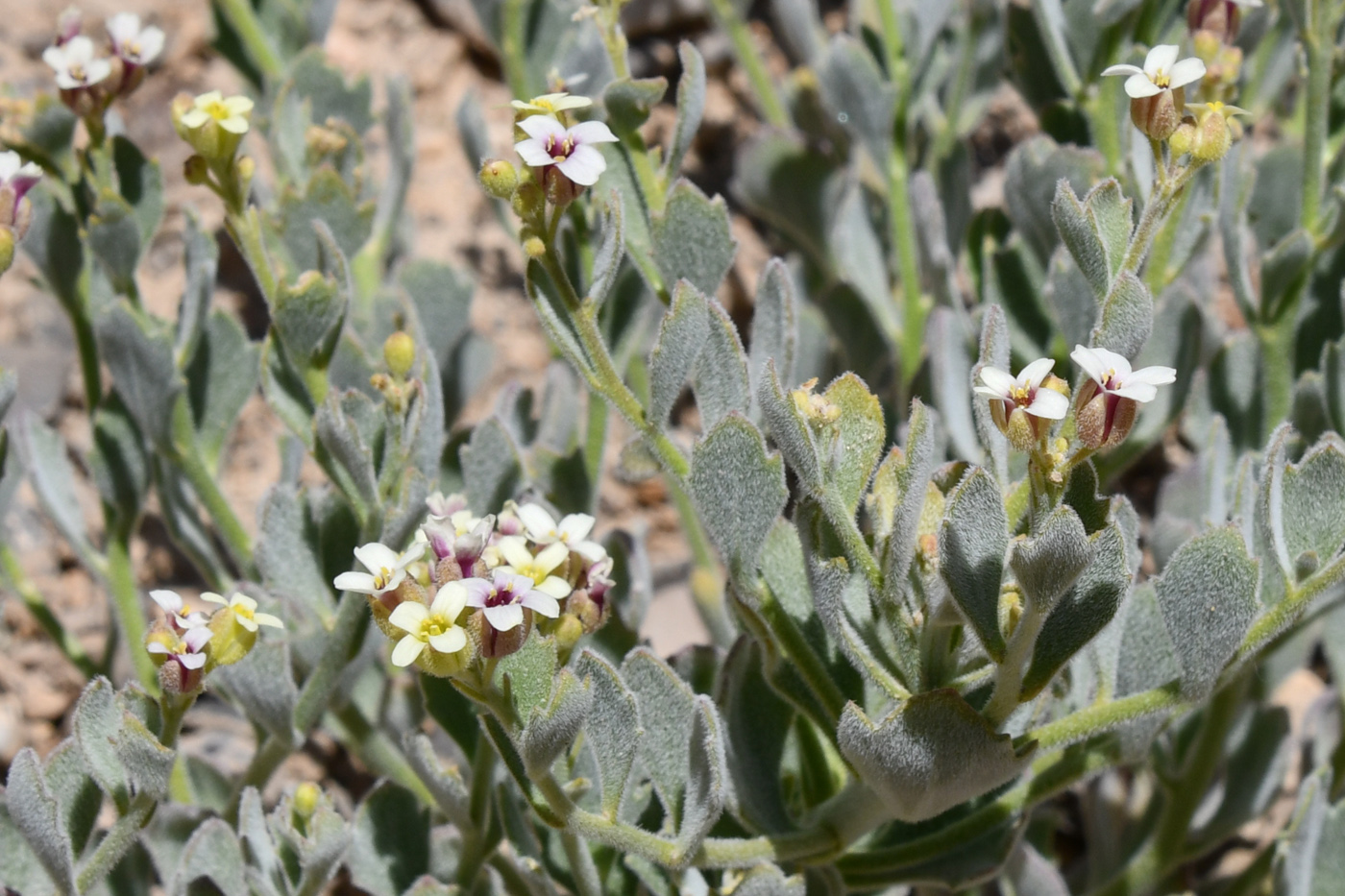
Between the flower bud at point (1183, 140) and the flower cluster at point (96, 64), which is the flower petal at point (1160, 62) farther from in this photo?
the flower cluster at point (96, 64)

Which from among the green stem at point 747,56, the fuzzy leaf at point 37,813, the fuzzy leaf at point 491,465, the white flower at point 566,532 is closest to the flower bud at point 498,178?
the white flower at point 566,532

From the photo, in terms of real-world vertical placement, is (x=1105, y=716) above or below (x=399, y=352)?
below

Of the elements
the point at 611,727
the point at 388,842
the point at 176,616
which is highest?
the point at 176,616

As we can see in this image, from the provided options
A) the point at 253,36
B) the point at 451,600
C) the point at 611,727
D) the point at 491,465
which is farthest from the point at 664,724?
the point at 253,36

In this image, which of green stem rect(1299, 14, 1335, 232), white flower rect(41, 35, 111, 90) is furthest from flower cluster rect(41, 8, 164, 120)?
green stem rect(1299, 14, 1335, 232)

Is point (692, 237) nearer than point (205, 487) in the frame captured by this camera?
Yes

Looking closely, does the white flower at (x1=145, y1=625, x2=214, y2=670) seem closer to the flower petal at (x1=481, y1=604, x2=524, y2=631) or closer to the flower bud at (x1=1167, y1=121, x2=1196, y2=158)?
the flower petal at (x1=481, y1=604, x2=524, y2=631)

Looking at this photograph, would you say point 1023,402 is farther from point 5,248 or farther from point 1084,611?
point 5,248
